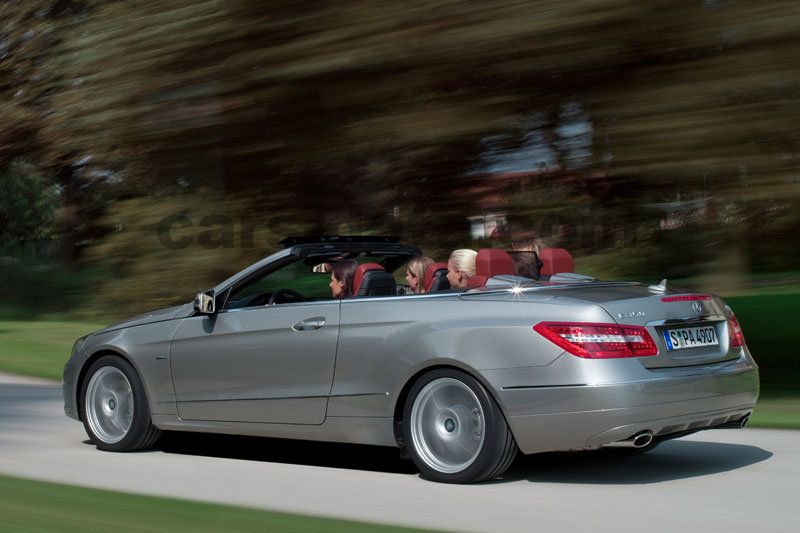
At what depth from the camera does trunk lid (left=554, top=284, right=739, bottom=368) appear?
621 centimetres

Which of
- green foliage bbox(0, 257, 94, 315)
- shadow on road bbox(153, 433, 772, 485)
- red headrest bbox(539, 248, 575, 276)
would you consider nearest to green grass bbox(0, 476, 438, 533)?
shadow on road bbox(153, 433, 772, 485)

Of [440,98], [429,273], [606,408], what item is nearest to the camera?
[606,408]

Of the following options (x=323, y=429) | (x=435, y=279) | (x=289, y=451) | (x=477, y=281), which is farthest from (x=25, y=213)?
(x=477, y=281)

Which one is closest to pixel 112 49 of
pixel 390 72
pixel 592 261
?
pixel 390 72

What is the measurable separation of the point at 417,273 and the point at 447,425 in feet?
4.89

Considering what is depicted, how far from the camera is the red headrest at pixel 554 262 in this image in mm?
7688

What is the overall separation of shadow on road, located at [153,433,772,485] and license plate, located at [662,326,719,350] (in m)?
0.79

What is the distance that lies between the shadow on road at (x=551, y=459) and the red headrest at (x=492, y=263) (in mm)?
1190

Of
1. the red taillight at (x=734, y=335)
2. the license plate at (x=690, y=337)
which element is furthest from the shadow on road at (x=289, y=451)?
the red taillight at (x=734, y=335)

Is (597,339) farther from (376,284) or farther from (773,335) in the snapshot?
(773,335)

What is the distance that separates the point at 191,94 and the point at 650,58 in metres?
4.02

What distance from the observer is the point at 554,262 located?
303 inches

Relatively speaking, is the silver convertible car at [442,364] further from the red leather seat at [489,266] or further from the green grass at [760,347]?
the green grass at [760,347]

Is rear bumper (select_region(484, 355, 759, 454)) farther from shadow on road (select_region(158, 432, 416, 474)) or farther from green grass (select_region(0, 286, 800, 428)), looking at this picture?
green grass (select_region(0, 286, 800, 428))
